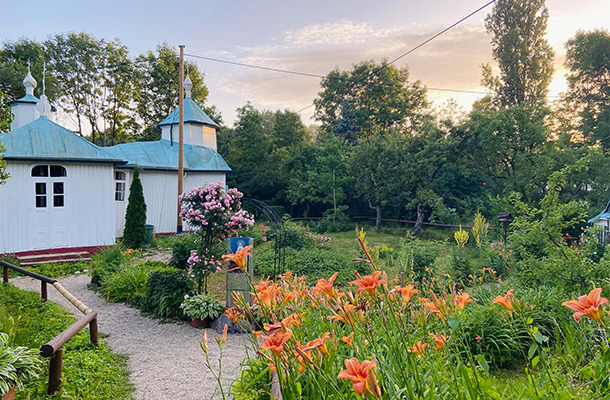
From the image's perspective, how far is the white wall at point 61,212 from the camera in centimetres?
1052

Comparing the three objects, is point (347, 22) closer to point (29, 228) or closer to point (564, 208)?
point (564, 208)

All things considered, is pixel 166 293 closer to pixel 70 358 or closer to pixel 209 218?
pixel 209 218

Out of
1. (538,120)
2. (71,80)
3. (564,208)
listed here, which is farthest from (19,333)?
(71,80)

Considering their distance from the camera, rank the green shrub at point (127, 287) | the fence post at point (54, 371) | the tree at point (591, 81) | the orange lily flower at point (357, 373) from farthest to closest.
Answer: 1. the tree at point (591, 81)
2. the green shrub at point (127, 287)
3. the fence post at point (54, 371)
4. the orange lily flower at point (357, 373)

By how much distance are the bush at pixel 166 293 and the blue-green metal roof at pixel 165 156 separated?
8.74 m

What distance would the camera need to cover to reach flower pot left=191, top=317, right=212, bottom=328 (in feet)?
19.3

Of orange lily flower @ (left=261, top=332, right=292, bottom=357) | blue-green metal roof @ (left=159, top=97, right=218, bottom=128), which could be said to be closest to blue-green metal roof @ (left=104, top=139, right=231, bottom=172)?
blue-green metal roof @ (left=159, top=97, right=218, bottom=128)

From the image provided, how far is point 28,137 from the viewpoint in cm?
1099

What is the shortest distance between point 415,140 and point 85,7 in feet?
42.6

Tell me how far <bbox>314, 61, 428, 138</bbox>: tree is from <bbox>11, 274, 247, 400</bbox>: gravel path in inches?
814

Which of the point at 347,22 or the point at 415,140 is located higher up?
the point at 347,22

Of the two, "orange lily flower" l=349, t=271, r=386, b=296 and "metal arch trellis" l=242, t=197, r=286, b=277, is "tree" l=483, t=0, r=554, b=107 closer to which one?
"metal arch trellis" l=242, t=197, r=286, b=277

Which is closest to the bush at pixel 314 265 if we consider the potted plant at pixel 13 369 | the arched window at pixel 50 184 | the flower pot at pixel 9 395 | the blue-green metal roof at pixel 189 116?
the potted plant at pixel 13 369

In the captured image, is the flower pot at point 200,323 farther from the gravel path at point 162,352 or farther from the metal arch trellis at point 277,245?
the metal arch trellis at point 277,245
